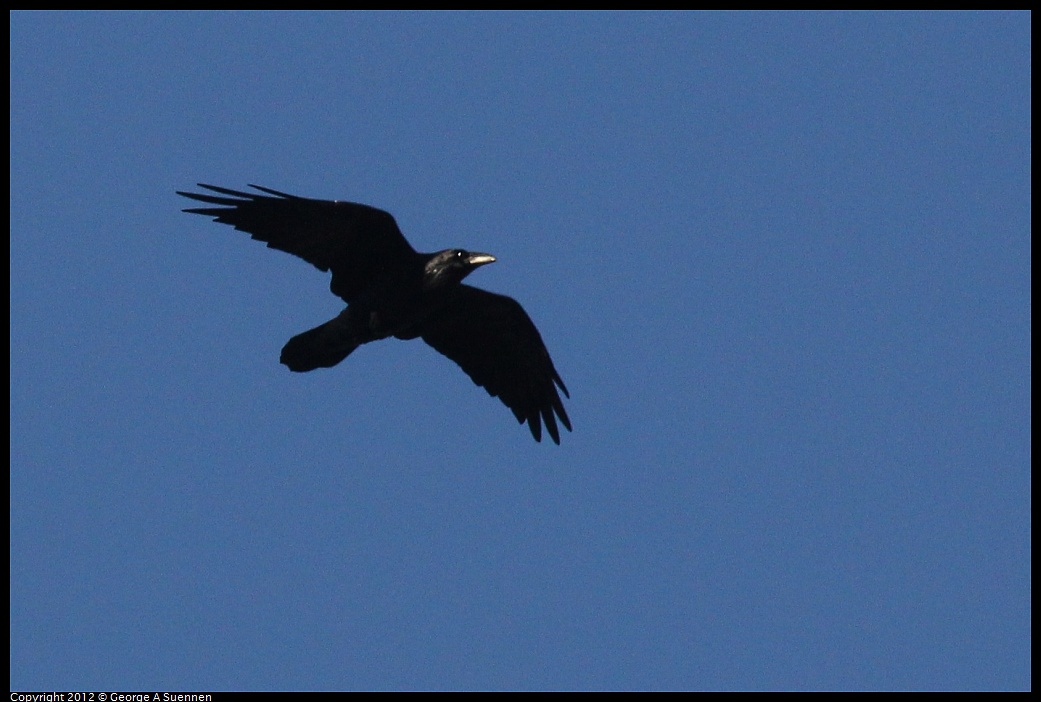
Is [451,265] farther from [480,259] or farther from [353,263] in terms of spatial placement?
[353,263]

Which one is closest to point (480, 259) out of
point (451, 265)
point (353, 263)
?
point (451, 265)

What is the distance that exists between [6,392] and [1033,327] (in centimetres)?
945

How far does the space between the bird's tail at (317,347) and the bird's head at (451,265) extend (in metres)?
0.89

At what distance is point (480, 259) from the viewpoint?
45.7ft

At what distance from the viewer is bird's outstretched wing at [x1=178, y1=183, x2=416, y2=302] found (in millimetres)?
14227

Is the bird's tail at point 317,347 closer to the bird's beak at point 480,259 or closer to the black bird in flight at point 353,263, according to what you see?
the black bird in flight at point 353,263

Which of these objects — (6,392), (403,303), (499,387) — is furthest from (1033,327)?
(6,392)

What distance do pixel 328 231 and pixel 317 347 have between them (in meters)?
1.01

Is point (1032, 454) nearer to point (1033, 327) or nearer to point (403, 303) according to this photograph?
point (1033, 327)

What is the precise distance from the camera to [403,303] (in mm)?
Answer: 14250

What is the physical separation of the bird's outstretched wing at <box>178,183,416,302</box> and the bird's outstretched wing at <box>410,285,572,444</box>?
2.74ft
